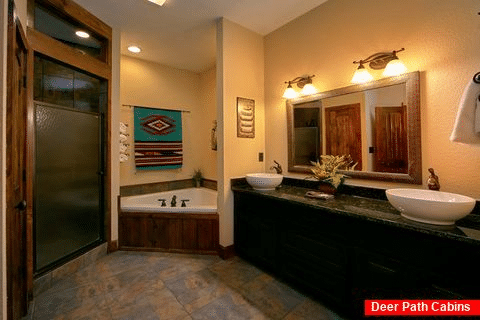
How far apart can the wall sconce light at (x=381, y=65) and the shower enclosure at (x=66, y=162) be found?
9.17 ft

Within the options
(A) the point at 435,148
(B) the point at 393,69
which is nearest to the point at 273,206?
(A) the point at 435,148

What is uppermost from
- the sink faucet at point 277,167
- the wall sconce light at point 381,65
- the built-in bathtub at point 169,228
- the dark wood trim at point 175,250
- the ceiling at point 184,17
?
the ceiling at point 184,17

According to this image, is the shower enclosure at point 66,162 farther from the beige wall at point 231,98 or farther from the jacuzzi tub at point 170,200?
the beige wall at point 231,98

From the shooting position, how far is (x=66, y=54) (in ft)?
6.81

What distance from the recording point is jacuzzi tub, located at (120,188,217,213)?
2.62 metres

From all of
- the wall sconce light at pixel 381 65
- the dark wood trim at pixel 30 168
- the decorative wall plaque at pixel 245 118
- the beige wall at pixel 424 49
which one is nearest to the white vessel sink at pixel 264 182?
the decorative wall plaque at pixel 245 118

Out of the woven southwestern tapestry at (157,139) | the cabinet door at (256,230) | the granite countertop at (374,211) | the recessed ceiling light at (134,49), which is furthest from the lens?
the woven southwestern tapestry at (157,139)

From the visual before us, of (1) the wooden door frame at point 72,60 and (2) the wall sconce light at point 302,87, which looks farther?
(2) the wall sconce light at point 302,87

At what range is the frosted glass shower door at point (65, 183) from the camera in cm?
193

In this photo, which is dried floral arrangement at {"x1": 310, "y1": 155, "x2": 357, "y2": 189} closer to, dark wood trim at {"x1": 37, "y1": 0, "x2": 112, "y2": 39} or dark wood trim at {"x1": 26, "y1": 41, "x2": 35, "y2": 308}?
dark wood trim at {"x1": 26, "y1": 41, "x2": 35, "y2": 308}

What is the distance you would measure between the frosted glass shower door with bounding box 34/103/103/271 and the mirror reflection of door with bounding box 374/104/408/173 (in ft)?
9.73

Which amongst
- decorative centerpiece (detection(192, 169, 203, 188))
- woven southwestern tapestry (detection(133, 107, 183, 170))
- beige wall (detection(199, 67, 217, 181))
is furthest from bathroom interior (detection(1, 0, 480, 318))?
decorative centerpiece (detection(192, 169, 203, 188))

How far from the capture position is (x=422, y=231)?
1.15 meters

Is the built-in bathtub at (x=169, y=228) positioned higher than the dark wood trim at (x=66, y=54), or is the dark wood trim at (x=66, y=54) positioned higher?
the dark wood trim at (x=66, y=54)
